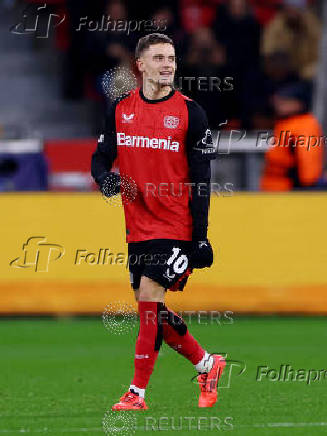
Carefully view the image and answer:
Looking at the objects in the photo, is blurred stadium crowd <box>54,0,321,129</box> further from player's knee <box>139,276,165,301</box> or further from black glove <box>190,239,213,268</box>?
player's knee <box>139,276,165,301</box>

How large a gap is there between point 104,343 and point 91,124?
253 inches

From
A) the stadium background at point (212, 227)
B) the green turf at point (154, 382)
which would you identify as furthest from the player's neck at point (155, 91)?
the stadium background at point (212, 227)

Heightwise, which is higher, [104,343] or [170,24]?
[170,24]

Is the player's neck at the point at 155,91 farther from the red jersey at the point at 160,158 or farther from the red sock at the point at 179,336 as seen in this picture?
the red sock at the point at 179,336

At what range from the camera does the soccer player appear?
8031 mm

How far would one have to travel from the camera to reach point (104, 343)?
1199cm

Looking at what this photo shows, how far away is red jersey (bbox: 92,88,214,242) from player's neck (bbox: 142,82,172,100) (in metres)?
0.03

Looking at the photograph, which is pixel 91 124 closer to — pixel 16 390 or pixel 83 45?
pixel 83 45

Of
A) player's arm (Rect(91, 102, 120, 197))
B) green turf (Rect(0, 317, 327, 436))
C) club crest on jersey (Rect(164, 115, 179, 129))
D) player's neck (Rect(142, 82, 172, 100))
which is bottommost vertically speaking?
green turf (Rect(0, 317, 327, 436))

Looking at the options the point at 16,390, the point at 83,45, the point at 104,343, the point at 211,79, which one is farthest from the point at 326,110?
the point at 16,390

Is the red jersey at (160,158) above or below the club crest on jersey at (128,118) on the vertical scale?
below

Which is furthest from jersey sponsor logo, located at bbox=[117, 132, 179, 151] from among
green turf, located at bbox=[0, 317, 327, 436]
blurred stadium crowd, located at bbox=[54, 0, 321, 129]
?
blurred stadium crowd, located at bbox=[54, 0, 321, 129]

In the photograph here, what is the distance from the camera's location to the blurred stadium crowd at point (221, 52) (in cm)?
1507

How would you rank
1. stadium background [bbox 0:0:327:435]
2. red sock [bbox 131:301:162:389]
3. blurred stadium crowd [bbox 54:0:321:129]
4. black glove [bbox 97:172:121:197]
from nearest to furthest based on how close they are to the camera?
black glove [bbox 97:172:121:197], red sock [bbox 131:301:162:389], stadium background [bbox 0:0:327:435], blurred stadium crowd [bbox 54:0:321:129]
